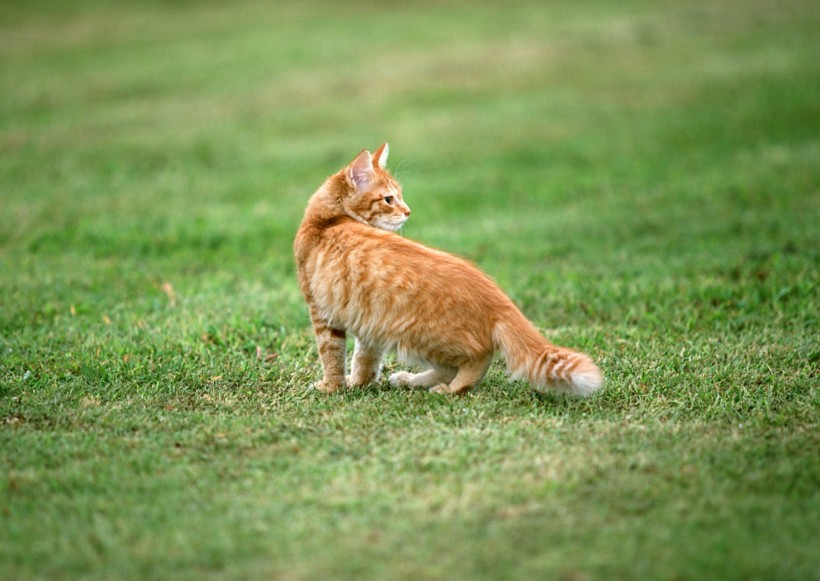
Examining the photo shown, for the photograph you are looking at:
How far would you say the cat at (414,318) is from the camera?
4574mm

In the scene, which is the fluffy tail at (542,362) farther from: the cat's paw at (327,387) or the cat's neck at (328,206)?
the cat's neck at (328,206)

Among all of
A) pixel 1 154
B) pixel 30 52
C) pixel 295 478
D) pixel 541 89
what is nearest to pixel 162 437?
pixel 295 478

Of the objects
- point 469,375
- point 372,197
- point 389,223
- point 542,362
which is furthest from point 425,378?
point 372,197

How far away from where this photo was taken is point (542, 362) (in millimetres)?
4516

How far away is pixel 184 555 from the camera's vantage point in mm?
3246

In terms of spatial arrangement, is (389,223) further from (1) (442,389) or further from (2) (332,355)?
(1) (442,389)

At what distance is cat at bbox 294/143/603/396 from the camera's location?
4574 mm

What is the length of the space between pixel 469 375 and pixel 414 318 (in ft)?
1.46

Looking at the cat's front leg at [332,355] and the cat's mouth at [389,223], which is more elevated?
the cat's mouth at [389,223]

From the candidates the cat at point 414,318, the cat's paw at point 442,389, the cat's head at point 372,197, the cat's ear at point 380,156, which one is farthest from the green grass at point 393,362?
the cat's ear at point 380,156

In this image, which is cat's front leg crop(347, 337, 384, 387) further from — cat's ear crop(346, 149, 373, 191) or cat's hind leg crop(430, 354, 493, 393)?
cat's ear crop(346, 149, 373, 191)

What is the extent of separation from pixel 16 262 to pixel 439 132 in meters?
6.45

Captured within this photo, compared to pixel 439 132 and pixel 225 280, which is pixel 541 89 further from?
pixel 225 280

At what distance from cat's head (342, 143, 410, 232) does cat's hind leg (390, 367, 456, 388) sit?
99 centimetres
